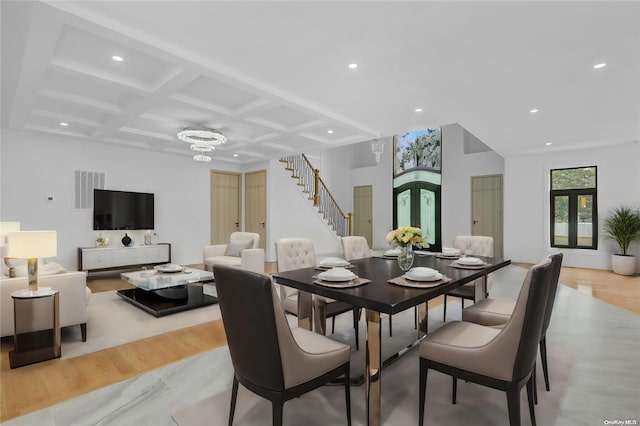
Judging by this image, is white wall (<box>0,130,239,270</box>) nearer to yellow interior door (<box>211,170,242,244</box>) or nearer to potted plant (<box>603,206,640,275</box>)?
yellow interior door (<box>211,170,242,244</box>)

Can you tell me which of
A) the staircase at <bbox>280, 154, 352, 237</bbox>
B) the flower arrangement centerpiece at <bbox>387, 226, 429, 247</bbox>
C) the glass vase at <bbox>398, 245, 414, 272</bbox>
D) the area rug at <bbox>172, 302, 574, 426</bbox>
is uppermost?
the staircase at <bbox>280, 154, 352, 237</bbox>

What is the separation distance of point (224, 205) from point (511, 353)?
26.0ft

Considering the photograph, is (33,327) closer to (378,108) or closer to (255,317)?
(255,317)

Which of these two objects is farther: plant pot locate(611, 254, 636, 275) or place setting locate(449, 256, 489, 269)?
plant pot locate(611, 254, 636, 275)

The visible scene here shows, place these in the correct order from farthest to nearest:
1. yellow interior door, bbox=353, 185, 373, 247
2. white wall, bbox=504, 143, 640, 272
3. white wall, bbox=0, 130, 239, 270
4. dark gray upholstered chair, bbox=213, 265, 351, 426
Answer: yellow interior door, bbox=353, 185, 373, 247 → white wall, bbox=504, 143, 640, 272 → white wall, bbox=0, 130, 239, 270 → dark gray upholstered chair, bbox=213, 265, 351, 426

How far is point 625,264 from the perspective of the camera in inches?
245

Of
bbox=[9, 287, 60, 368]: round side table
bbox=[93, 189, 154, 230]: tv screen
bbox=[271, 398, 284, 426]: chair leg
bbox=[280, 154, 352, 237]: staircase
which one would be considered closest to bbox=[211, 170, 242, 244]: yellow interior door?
bbox=[280, 154, 352, 237]: staircase

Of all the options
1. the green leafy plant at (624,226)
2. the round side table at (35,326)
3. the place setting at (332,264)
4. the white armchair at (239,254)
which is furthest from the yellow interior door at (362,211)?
the round side table at (35,326)

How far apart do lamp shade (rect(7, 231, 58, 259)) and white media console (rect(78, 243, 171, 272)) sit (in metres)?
3.75

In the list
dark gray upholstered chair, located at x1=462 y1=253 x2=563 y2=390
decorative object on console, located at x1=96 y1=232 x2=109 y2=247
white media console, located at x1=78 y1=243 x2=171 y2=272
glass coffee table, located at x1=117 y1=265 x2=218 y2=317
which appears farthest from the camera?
decorative object on console, located at x1=96 y1=232 x2=109 y2=247

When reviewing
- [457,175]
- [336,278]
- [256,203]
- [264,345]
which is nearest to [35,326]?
[264,345]

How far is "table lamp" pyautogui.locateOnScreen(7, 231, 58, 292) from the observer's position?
2.50 metres

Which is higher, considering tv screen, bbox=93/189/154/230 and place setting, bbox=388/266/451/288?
tv screen, bbox=93/189/154/230

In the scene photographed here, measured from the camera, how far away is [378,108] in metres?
4.64
